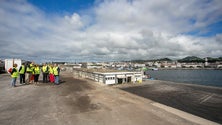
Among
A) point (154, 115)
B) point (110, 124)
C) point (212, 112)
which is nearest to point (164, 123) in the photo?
point (154, 115)

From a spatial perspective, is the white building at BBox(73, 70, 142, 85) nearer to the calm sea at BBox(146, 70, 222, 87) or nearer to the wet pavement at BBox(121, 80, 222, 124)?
the wet pavement at BBox(121, 80, 222, 124)

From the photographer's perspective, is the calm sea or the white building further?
the calm sea

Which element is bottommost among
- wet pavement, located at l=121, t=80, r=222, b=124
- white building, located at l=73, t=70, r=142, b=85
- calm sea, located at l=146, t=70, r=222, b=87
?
calm sea, located at l=146, t=70, r=222, b=87

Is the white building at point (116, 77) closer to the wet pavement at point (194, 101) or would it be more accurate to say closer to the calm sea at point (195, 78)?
the wet pavement at point (194, 101)

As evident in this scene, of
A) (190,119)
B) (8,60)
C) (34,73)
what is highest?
(8,60)

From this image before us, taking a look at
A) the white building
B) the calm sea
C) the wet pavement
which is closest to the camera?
the wet pavement

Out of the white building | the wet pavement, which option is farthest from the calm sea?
the wet pavement

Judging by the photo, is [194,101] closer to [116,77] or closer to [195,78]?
[116,77]

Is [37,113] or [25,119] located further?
[37,113]

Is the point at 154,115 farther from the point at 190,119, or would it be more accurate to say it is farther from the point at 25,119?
the point at 25,119

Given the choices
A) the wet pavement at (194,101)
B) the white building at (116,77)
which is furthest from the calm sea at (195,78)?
the wet pavement at (194,101)

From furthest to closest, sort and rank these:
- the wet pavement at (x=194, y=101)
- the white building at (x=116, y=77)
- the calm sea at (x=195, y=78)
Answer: the calm sea at (x=195, y=78) → the white building at (x=116, y=77) → the wet pavement at (x=194, y=101)

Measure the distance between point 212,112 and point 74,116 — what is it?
6.28 metres

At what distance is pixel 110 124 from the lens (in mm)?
3736
